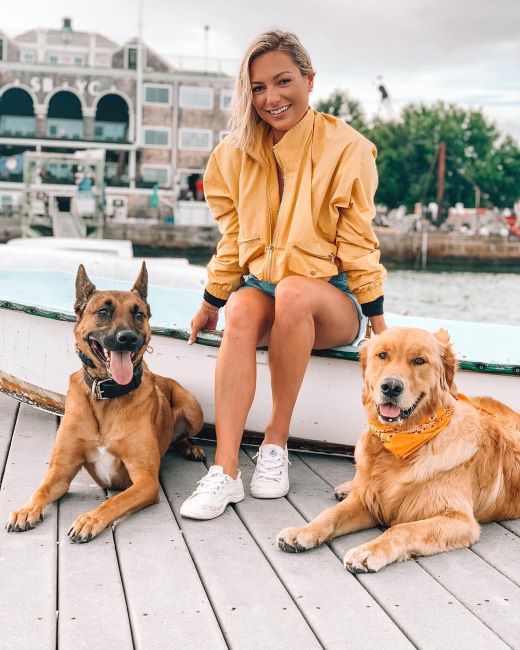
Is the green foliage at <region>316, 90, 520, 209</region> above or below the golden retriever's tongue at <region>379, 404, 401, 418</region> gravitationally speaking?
above

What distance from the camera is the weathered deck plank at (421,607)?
8.38 feet

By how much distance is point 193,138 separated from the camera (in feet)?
193

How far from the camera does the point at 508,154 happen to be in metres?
65.8

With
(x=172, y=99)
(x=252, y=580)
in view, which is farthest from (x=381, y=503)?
(x=172, y=99)

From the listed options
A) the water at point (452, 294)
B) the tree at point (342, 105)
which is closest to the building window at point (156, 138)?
the water at point (452, 294)

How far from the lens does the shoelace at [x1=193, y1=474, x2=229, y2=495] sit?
364 cm

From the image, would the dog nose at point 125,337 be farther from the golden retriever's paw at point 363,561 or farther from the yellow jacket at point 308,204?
the golden retriever's paw at point 363,561

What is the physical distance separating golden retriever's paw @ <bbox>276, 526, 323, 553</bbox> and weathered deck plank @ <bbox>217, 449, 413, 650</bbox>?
25 millimetres

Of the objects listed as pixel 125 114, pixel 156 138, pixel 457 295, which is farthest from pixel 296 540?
pixel 125 114

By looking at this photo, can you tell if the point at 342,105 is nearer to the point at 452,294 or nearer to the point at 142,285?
the point at 452,294

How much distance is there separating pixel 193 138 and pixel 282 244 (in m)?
56.3

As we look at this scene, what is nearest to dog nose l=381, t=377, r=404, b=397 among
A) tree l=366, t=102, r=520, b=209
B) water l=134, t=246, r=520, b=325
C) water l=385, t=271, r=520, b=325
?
water l=134, t=246, r=520, b=325

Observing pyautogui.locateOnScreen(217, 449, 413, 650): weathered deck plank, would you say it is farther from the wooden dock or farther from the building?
the building

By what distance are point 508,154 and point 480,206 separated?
15.2ft
